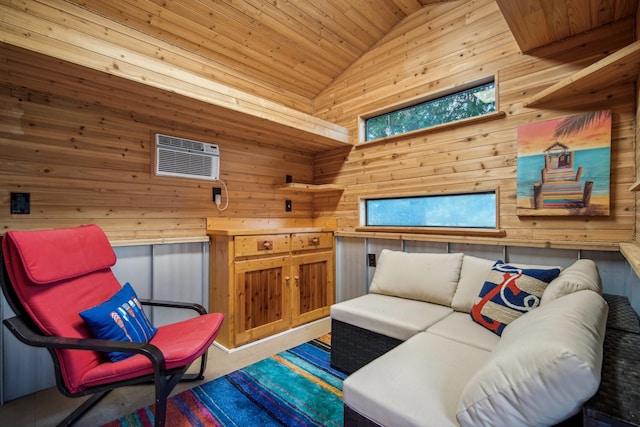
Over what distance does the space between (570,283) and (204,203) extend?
2884 mm

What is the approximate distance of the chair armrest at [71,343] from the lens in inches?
54.3

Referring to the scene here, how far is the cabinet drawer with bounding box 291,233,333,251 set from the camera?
10.4 feet

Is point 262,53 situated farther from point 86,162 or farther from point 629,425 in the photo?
point 629,425

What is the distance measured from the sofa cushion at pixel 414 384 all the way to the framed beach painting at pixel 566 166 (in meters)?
1.40

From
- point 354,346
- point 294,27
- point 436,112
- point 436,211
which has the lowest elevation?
point 354,346

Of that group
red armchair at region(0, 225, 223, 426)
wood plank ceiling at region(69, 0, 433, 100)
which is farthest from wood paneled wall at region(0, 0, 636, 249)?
red armchair at region(0, 225, 223, 426)

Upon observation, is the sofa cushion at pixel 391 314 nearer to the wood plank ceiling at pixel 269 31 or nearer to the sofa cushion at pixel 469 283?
the sofa cushion at pixel 469 283

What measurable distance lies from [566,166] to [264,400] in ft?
8.77

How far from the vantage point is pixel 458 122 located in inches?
Answer: 108

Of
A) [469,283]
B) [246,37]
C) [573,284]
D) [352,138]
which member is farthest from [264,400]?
[246,37]

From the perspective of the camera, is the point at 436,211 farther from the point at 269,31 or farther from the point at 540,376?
the point at 269,31

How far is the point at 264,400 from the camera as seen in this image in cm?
191

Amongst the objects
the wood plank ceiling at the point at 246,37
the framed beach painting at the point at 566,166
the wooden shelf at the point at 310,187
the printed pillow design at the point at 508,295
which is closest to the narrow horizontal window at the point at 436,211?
the framed beach painting at the point at 566,166

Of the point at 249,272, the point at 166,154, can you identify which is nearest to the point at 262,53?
the point at 166,154
